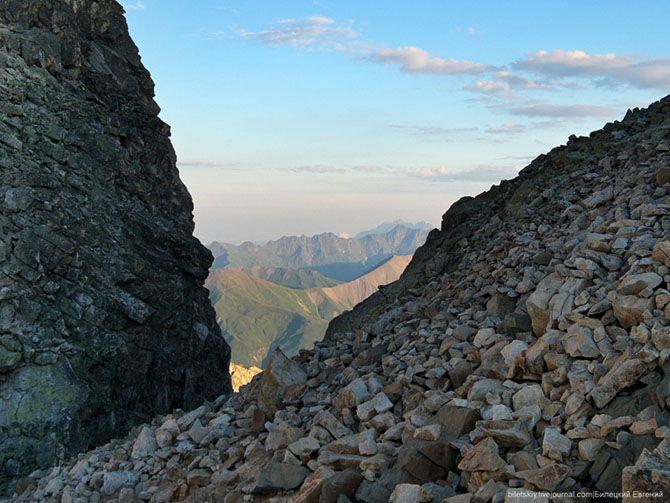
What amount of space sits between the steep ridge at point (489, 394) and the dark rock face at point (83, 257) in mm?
4610

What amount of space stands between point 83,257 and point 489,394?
63.0ft

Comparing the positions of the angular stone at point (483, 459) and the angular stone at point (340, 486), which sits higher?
the angular stone at point (483, 459)

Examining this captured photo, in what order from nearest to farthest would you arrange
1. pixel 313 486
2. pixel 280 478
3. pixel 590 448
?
pixel 590 448 → pixel 313 486 → pixel 280 478

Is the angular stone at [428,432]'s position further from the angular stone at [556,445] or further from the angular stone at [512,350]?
the angular stone at [512,350]

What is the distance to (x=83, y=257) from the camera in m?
23.5

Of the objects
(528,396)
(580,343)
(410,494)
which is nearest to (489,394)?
(528,396)

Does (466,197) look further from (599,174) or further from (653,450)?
(653,450)

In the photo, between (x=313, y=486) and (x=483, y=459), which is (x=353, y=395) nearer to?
(x=313, y=486)

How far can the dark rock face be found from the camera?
20.7m

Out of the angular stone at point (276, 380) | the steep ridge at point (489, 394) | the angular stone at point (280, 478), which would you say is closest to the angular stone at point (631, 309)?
the steep ridge at point (489, 394)

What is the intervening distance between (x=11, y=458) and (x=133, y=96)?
19.2m

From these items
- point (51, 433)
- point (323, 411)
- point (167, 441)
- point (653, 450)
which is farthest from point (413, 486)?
point (51, 433)

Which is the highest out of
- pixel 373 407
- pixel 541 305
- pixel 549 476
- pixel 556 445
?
pixel 541 305

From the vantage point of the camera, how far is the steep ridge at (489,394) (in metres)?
8.15
